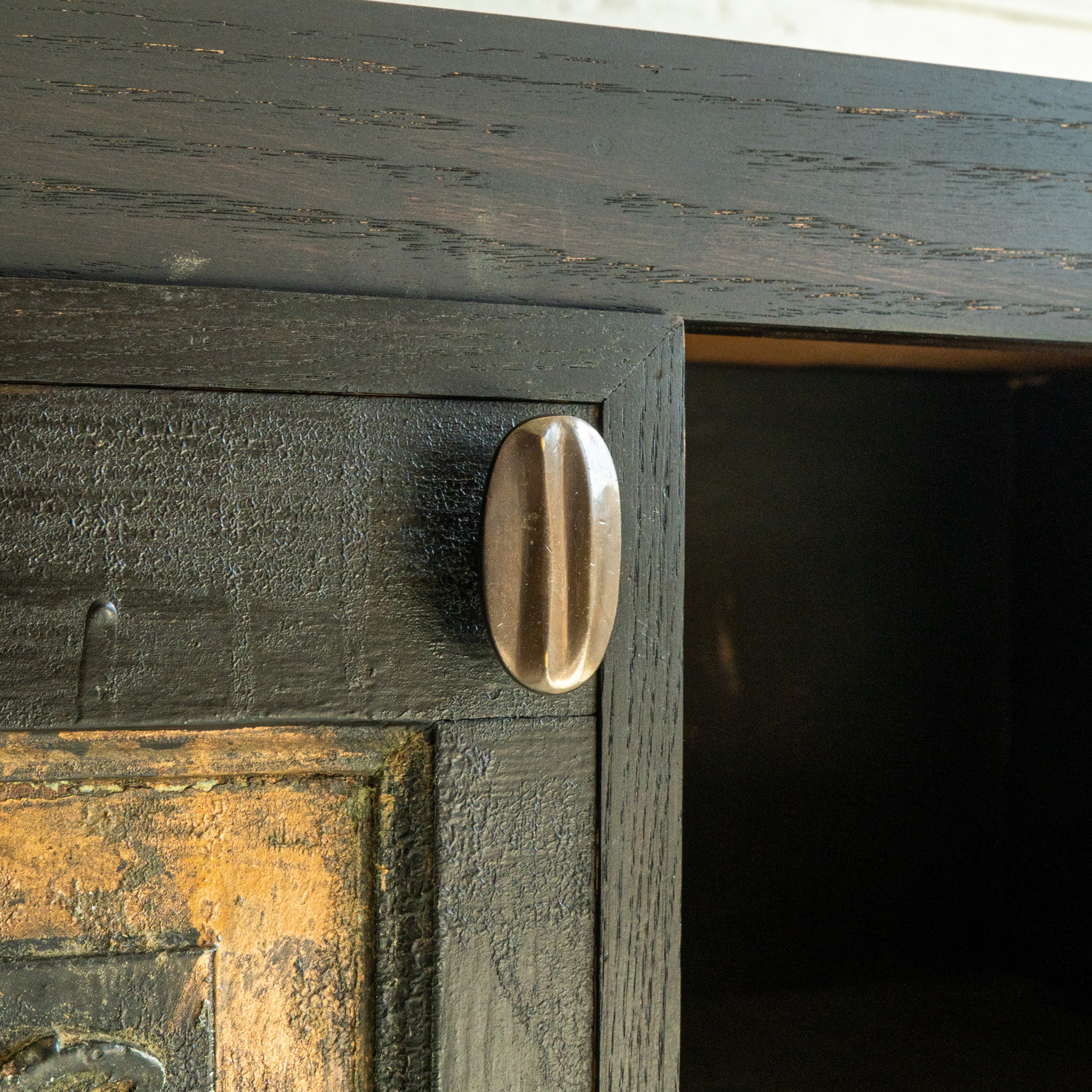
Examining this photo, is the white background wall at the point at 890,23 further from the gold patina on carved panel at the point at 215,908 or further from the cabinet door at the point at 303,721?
the gold patina on carved panel at the point at 215,908

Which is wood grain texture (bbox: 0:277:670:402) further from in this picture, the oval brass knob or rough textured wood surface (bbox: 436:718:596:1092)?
rough textured wood surface (bbox: 436:718:596:1092)

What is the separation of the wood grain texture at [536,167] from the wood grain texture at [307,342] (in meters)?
0.01

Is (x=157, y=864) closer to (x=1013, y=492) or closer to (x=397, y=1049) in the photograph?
(x=397, y=1049)

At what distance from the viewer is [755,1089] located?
686 millimetres

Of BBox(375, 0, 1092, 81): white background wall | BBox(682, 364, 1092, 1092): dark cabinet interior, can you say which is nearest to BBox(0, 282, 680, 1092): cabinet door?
BBox(375, 0, 1092, 81): white background wall

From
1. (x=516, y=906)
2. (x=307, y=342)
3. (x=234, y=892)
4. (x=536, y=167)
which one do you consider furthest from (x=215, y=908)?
(x=536, y=167)

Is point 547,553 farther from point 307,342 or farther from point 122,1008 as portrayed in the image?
point 122,1008

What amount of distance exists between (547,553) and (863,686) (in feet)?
1.73

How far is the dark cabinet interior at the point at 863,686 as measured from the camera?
78cm

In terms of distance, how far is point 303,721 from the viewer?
1.20 ft

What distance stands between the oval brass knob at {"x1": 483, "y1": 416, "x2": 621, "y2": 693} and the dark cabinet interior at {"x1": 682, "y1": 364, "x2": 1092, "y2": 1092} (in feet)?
1.38

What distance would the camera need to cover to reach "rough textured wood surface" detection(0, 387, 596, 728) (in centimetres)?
35

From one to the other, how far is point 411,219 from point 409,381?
0.07 m

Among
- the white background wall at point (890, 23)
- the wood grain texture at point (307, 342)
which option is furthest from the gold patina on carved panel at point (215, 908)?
the white background wall at point (890, 23)
